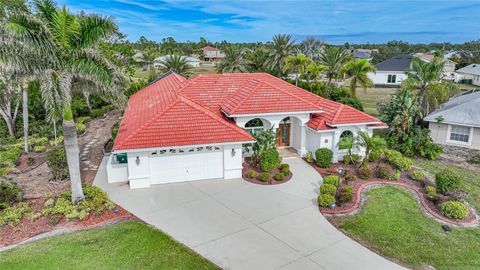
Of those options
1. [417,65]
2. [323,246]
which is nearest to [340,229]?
[323,246]

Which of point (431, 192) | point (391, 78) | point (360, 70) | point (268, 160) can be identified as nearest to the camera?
point (431, 192)

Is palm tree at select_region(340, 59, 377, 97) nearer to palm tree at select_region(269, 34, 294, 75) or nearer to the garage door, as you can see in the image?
palm tree at select_region(269, 34, 294, 75)

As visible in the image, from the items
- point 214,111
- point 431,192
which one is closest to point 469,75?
point 431,192

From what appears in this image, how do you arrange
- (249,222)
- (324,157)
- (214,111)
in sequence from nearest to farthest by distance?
(249,222)
(324,157)
(214,111)

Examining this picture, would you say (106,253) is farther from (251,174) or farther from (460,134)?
(460,134)

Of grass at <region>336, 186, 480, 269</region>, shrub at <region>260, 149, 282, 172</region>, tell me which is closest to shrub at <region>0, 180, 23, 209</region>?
shrub at <region>260, 149, 282, 172</region>

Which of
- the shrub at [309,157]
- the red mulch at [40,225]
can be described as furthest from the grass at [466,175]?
the red mulch at [40,225]

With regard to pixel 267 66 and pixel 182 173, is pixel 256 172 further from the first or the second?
pixel 267 66
